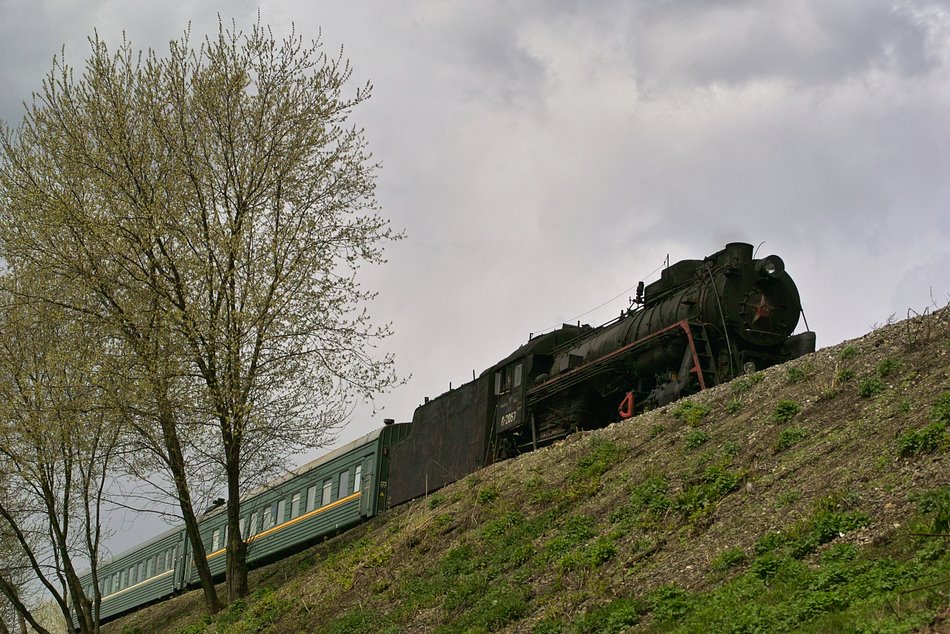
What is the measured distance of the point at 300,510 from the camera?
29.3 meters

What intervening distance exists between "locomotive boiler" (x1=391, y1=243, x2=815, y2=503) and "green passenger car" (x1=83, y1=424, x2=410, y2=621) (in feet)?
5.09

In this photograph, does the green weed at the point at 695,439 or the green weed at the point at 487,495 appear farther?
the green weed at the point at 487,495

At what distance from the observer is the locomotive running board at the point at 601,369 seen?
1631cm

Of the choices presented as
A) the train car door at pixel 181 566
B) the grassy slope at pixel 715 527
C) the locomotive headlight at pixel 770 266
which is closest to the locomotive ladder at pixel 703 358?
the grassy slope at pixel 715 527

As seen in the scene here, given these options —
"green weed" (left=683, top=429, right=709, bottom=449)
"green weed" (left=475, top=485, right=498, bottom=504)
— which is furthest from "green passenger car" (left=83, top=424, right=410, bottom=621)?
"green weed" (left=683, top=429, right=709, bottom=449)

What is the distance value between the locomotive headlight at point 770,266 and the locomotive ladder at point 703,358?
160cm

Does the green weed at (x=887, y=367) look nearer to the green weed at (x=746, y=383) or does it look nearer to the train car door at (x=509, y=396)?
the green weed at (x=746, y=383)

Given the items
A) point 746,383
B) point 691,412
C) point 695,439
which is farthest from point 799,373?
point 695,439

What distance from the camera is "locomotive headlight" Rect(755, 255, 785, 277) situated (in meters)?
16.7

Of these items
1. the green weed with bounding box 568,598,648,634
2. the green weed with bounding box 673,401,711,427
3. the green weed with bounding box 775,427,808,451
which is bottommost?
the green weed with bounding box 568,598,648,634

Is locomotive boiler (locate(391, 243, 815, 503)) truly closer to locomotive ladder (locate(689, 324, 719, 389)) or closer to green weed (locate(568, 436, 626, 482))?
locomotive ladder (locate(689, 324, 719, 389))

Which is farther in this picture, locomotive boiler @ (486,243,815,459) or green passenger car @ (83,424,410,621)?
green passenger car @ (83,424,410,621)

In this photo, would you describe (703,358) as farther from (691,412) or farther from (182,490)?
(182,490)

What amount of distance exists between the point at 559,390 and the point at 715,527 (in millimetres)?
9835
